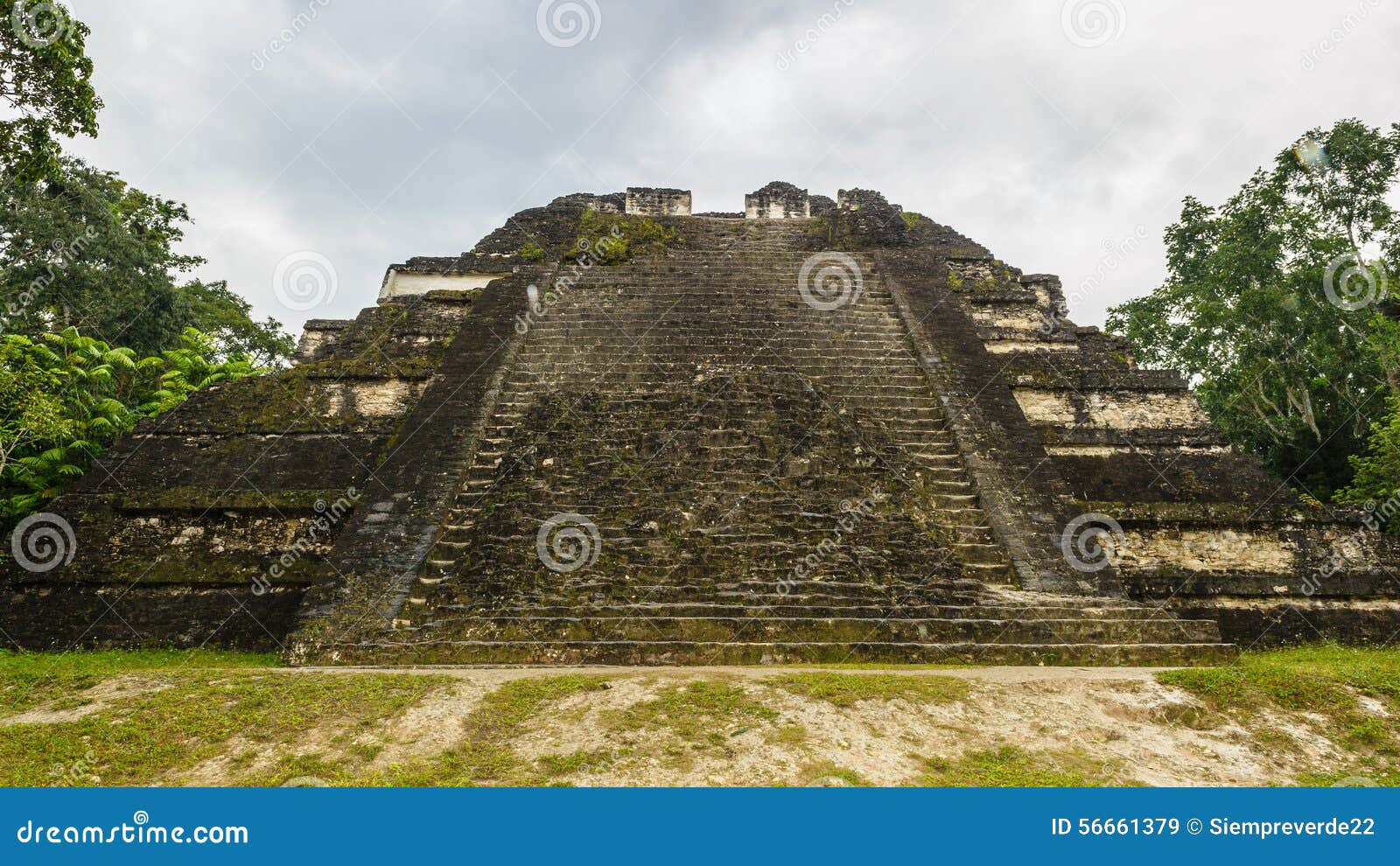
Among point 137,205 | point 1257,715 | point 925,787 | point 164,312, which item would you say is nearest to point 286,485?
point 925,787

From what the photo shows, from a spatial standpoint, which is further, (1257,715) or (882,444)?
(882,444)

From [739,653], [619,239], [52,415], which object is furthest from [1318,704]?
[52,415]

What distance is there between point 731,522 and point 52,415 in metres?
7.72

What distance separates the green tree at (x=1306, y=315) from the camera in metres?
14.0

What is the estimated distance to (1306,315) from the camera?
14.3 meters

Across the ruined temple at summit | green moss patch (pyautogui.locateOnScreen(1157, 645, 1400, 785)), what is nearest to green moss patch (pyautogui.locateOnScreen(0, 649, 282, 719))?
the ruined temple at summit

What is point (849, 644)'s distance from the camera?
530 centimetres

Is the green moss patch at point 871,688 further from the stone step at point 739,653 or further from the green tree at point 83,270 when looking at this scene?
the green tree at point 83,270

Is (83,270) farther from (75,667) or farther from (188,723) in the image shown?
(188,723)

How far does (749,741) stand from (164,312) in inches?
745

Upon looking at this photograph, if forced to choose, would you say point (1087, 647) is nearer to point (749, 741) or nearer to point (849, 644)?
point (849, 644)

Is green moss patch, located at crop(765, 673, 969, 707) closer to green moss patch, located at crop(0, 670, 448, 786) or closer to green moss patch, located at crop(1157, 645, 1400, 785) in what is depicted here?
green moss patch, located at crop(1157, 645, 1400, 785)

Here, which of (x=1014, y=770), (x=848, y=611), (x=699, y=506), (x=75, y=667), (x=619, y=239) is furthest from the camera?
(x=619, y=239)

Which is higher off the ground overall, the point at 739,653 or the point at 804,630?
the point at 804,630
